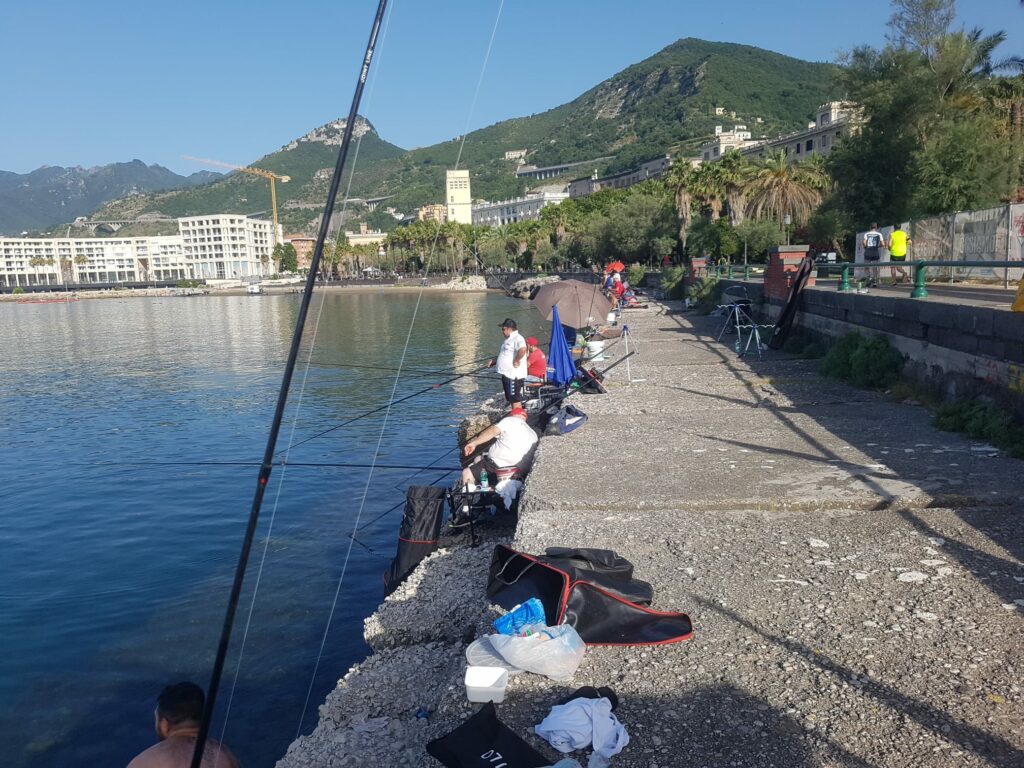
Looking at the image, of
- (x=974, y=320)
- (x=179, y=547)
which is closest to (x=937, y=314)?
(x=974, y=320)

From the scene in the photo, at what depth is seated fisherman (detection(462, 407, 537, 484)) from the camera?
8.70 m

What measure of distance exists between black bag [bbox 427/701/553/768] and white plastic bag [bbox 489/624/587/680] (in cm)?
39

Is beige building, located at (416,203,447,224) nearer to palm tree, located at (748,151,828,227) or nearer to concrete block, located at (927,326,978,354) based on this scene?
concrete block, located at (927,326,978,354)

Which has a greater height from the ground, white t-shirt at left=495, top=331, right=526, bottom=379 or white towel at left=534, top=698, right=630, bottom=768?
white t-shirt at left=495, top=331, right=526, bottom=379

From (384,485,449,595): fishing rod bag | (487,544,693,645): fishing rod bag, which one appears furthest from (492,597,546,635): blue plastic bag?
(384,485,449,595): fishing rod bag

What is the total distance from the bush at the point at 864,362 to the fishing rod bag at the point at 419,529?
7.11 meters

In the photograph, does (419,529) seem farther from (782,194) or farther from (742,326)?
(782,194)

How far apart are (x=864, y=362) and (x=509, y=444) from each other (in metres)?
6.45

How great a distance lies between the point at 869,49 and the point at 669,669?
98.5ft

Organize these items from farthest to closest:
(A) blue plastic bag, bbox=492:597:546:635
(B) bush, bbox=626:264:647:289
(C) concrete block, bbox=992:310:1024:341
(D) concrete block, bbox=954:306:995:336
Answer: (B) bush, bbox=626:264:647:289 < (D) concrete block, bbox=954:306:995:336 < (C) concrete block, bbox=992:310:1024:341 < (A) blue plastic bag, bbox=492:597:546:635

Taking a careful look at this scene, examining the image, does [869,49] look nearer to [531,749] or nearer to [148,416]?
[148,416]

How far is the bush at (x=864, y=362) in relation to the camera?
466 inches

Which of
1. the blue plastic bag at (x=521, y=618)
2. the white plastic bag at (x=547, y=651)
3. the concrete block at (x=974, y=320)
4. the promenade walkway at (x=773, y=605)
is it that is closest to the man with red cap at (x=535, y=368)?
the promenade walkway at (x=773, y=605)

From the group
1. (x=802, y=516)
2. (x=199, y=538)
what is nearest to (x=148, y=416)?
(x=199, y=538)
